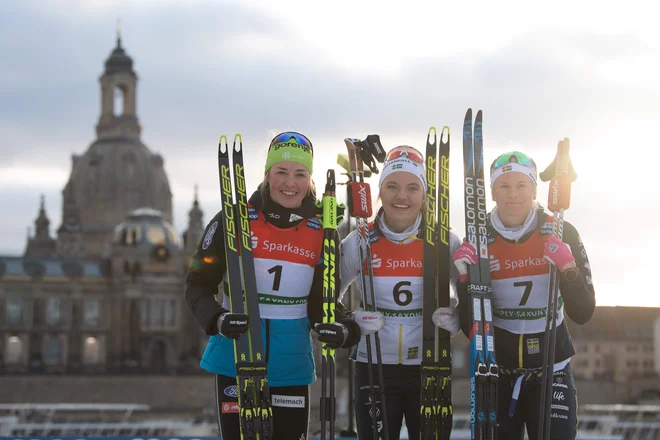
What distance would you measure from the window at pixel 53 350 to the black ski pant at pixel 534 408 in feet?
312

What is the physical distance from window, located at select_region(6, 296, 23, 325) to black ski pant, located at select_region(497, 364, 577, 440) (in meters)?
95.4

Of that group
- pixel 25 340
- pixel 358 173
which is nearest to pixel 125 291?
pixel 25 340

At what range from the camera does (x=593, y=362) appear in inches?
3903

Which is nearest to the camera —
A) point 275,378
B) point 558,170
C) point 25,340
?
point 275,378

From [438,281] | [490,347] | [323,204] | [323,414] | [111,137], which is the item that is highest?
[111,137]

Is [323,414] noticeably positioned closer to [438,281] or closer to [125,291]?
[438,281]

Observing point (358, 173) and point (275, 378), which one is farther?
point (358, 173)

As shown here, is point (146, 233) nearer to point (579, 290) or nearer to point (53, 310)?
point (53, 310)

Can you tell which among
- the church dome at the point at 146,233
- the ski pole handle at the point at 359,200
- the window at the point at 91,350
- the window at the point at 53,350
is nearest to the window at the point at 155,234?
the church dome at the point at 146,233

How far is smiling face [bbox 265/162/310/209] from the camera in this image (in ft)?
27.7

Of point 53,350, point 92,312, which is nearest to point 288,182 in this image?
point 53,350

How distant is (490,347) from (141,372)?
85.9m

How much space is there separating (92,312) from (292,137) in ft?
316

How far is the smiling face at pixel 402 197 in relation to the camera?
28.6ft
